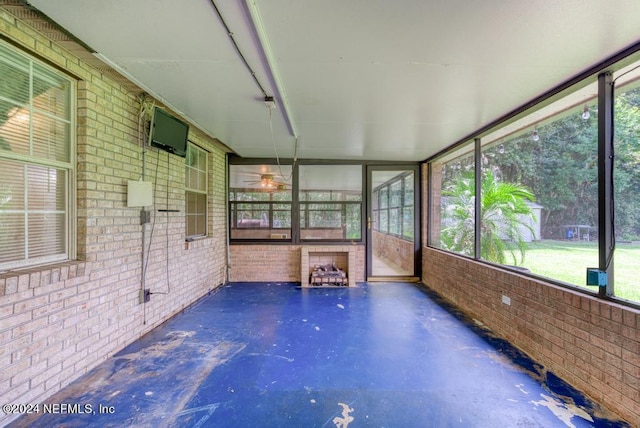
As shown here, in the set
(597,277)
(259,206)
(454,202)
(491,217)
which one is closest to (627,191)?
(597,277)

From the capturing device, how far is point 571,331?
85.0 inches

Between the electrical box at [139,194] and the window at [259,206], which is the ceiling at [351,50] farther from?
the window at [259,206]

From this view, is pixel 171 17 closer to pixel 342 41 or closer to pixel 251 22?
pixel 251 22

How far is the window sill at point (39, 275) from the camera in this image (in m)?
1.64

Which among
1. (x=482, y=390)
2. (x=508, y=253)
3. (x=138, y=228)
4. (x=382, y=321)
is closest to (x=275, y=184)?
(x=138, y=228)

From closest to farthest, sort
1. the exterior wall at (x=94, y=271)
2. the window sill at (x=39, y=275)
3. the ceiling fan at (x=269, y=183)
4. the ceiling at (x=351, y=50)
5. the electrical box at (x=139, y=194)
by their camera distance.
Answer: the ceiling at (x=351, y=50) → the window sill at (x=39, y=275) → the exterior wall at (x=94, y=271) → the electrical box at (x=139, y=194) → the ceiling fan at (x=269, y=183)

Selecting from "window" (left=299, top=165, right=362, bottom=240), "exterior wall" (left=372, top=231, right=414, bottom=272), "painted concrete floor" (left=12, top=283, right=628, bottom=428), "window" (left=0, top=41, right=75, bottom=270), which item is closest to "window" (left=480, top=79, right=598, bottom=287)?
"painted concrete floor" (left=12, top=283, right=628, bottom=428)

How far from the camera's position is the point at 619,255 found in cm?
197

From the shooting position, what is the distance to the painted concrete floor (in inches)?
69.9

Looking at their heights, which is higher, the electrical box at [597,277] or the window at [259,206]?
the window at [259,206]

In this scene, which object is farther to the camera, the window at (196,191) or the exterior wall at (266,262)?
the exterior wall at (266,262)

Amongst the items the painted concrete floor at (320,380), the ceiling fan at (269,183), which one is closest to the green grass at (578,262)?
the painted concrete floor at (320,380)

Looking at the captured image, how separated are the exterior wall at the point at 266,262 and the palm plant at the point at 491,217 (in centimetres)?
185

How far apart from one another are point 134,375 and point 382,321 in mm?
2701
